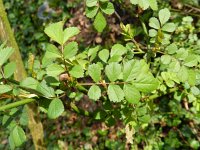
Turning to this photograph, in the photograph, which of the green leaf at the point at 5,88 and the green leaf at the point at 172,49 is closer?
the green leaf at the point at 5,88

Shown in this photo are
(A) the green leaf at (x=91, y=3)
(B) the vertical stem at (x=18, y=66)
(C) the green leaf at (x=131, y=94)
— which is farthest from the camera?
(B) the vertical stem at (x=18, y=66)

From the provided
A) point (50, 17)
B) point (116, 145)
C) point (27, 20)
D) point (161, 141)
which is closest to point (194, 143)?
point (161, 141)

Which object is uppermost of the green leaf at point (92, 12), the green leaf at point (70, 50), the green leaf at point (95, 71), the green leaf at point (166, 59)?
the green leaf at point (92, 12)

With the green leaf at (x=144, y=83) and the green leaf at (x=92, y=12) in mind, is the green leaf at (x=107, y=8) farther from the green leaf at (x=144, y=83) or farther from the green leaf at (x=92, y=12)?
the green leaf at (x=144, y=83)

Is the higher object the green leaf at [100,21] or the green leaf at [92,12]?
the green leaf at [92,12]

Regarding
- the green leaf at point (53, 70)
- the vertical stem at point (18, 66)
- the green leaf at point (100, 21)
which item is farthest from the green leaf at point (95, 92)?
the vertical stem at point (18, 66)

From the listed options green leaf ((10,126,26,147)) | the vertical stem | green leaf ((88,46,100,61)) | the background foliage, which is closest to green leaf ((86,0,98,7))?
the background foliage
